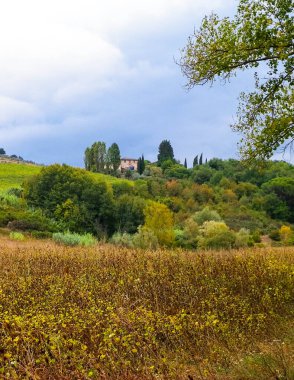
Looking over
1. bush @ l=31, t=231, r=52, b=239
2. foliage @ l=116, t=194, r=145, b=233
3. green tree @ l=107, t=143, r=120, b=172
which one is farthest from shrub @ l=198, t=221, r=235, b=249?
green tree @ l=107, t=143, r=120, b=172

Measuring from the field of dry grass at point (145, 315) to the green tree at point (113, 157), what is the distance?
138217 mm

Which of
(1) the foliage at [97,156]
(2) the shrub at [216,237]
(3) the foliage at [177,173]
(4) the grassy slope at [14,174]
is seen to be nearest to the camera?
(2) the shrub at [216,237]

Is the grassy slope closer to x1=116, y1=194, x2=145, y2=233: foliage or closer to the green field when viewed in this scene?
the green field

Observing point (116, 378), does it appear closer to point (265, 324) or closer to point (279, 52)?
point (265, 324)

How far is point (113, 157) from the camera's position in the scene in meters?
156

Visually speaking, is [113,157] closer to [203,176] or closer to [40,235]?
[203,176]

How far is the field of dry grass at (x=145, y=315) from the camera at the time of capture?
714 cm

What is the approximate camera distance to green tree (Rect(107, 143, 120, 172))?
510 feet

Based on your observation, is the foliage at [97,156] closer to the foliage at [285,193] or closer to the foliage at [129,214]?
the foliage at [285,193]

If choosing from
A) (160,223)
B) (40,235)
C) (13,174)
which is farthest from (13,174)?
(40,235)

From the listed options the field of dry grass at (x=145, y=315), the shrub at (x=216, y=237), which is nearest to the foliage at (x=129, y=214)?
the shrub at (x=216, y=237)

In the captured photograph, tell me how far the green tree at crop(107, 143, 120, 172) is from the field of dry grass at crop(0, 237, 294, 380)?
138 metres

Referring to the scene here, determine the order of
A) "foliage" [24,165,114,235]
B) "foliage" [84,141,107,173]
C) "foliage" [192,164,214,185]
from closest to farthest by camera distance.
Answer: "foliage" [24,165,114,235], "foliage" [192,164,214,185], "foliage" [84,141,107,173]

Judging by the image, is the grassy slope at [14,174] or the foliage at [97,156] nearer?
the grassy slope at [14,174]
